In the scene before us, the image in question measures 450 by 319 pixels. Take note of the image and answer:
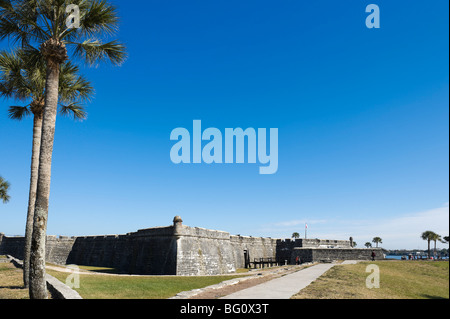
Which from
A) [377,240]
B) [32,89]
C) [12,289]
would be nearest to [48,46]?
[32,89]

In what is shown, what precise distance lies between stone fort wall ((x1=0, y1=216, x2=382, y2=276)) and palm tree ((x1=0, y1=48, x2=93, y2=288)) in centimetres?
1181

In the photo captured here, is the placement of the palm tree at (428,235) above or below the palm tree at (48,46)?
below

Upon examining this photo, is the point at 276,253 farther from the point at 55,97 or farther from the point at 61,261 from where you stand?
the point at 55,97

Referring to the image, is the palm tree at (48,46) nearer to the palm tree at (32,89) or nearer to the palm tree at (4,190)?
the palm tree at (32,89)

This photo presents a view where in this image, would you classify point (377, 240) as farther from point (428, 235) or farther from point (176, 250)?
point (176, 250)

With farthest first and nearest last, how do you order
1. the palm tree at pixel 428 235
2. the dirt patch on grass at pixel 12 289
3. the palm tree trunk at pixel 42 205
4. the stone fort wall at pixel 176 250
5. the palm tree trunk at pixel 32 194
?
the palm tree at pixel 428 235
the stone fort wall at pixel 176 250
the palm tree trunk at pixel 32 194
the dirt patch on grass at pixel 12 289
the palm tree trunk at pixel 42 205

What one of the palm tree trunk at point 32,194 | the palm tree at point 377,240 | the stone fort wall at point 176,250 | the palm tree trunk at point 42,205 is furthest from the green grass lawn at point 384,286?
the palm tree at point 377,240

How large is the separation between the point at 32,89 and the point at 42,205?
7097mm

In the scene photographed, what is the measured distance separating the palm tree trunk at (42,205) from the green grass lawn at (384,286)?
854 cm

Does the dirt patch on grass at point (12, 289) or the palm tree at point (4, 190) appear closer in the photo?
the dirt patch on grass at point (12, 289)

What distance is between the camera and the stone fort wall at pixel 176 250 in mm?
24422

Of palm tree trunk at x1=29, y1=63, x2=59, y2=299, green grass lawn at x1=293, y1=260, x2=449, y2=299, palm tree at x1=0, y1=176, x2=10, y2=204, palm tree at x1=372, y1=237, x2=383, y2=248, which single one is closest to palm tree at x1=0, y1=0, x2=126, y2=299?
palm tree trunk at x1=29, y1=63, x2=59, y2=299

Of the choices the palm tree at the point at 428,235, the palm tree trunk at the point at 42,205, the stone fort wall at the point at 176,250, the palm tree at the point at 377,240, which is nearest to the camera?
the palm tree trunk at the point at 42,205
